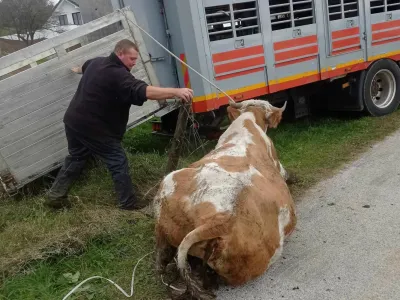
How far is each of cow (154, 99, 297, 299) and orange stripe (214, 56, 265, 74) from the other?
2.27 m

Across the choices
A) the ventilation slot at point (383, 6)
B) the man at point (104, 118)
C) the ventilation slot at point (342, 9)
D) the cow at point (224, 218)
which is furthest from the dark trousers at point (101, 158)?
the ventilation slot at point (383, 6)

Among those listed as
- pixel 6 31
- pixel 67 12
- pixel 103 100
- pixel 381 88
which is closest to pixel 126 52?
pixel 103 100

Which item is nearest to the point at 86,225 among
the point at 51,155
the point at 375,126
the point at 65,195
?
the point at 65,195

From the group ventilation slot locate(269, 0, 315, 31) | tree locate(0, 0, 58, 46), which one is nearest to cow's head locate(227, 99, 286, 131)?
ventilation slot locate(269, 0, 315, 31)

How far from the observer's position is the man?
446 cm

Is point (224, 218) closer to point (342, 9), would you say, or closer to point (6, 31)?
point (342, 9)

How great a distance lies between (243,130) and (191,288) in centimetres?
190

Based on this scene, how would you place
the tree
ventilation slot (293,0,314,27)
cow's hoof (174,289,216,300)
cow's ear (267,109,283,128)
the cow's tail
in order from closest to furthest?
the cow's tail
cow's hoof (174,289,216,300)
cow's ear (267,109,283,128)
ventilation slot (293,0,314,27)
the tree

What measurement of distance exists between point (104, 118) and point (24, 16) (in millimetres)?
36906

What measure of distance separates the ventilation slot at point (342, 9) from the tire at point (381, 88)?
0.98m

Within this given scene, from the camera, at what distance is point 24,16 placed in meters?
37.4

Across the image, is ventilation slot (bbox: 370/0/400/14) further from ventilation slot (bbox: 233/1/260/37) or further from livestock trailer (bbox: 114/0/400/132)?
ventilation slot (bbox: 233/1/260/37)

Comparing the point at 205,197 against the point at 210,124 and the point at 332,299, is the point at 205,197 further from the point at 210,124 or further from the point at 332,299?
the point at 210,124

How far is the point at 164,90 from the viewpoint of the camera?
4172mm
